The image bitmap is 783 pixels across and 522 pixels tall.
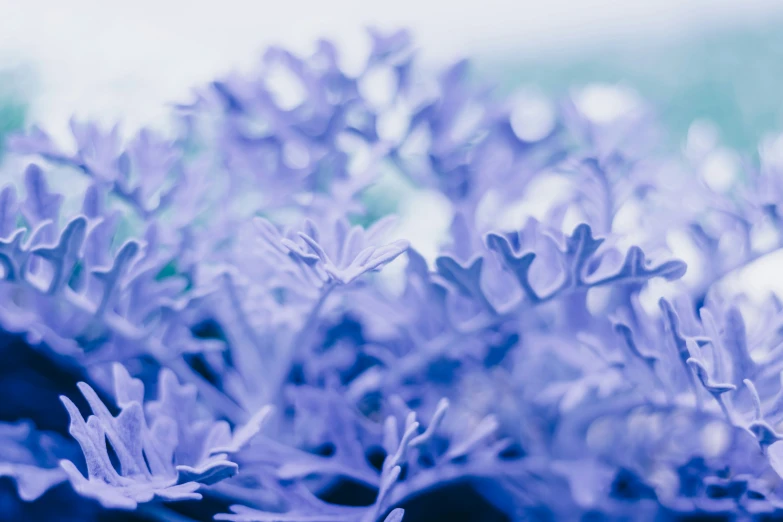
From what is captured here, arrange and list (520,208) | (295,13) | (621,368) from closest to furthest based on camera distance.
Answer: (621,368) → (520,208) → (295,13)

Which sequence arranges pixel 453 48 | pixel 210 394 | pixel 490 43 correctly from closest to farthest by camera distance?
pixel 210 394
pixel 453 48
pixel 490 43

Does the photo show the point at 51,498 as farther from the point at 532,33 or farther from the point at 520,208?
the point at 532,33

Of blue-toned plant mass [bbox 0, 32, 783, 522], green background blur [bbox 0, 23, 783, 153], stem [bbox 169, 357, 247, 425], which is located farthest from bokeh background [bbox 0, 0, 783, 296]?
stem [bbox 169, 357, 247, 425]

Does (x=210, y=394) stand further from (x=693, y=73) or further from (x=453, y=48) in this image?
(x=693, y=73)

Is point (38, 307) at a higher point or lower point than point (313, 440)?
higher

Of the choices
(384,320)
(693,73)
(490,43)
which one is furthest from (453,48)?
(384,320)

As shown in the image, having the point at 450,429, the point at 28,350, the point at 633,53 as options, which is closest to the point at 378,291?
the point at 450,429

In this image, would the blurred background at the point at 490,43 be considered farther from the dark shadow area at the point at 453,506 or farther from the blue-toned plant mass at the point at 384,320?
the dark shadow area at the point at 453,506
